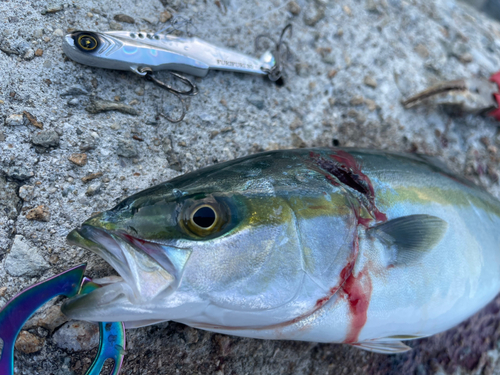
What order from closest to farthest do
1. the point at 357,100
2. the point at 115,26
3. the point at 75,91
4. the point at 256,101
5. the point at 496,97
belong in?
the point at 75,91 < the point at 115,26 < the point at 256,101 < the point at 357,100 < the point at 496,97

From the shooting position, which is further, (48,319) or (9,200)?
(9,200)

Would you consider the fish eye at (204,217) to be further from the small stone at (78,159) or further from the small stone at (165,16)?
the small stone at (165,16)

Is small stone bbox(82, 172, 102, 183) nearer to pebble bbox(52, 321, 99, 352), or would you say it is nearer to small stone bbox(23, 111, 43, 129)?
small stone bbox(23, 111, 43, 129)

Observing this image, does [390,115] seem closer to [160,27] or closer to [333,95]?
[333,95]

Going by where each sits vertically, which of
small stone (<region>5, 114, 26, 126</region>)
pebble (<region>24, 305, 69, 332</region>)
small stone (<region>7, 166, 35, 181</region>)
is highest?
small stone (<region>5, 114, 26, 126</region>)

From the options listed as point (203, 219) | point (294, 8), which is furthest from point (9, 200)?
point (294, 8)

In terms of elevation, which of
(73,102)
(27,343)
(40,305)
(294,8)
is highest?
(294,8)

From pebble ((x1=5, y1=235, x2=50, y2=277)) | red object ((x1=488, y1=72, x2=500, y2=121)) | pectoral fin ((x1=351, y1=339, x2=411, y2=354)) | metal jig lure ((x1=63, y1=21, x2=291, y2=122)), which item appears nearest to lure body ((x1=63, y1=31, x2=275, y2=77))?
metal jig lure ((x1=63, y1=21, x2=291, y2=122))

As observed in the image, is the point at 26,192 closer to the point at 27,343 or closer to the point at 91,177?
the point at 91,177
